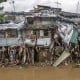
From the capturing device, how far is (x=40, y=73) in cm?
1898

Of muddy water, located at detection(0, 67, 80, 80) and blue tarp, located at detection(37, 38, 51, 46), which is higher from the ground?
blue tarp, located at detection(37, 38, 51, 46)

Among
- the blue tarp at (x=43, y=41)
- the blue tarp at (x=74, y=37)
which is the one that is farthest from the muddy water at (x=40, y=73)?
the blue tarp at (x=74, y=37)

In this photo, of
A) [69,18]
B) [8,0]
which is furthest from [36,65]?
[8,0]

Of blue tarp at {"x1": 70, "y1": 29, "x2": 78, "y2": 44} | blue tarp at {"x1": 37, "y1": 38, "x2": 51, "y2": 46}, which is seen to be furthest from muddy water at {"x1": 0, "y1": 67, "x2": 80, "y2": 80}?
blue tarp at {"x1": 70, "y1": 29, "x2": 78, "y2": 44}

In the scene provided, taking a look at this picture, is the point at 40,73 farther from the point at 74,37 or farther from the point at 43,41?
the point at 74,37

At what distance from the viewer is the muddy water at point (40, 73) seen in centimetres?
1808

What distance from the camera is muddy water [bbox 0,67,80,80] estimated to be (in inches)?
712

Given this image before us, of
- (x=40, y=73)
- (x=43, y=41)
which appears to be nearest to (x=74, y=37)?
(x=43, y=41)

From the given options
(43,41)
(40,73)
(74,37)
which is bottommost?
(40,73)

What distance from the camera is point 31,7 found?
28219mm

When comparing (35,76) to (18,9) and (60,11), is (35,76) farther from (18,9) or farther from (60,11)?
(18,9)

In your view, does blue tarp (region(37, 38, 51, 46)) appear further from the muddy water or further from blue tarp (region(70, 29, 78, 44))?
the muddy water

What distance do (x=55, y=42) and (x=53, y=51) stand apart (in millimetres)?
636

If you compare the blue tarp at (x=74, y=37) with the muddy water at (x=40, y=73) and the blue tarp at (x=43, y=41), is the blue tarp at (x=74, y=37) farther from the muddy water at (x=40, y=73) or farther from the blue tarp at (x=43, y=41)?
the muddy water at (x=40, y=73)
